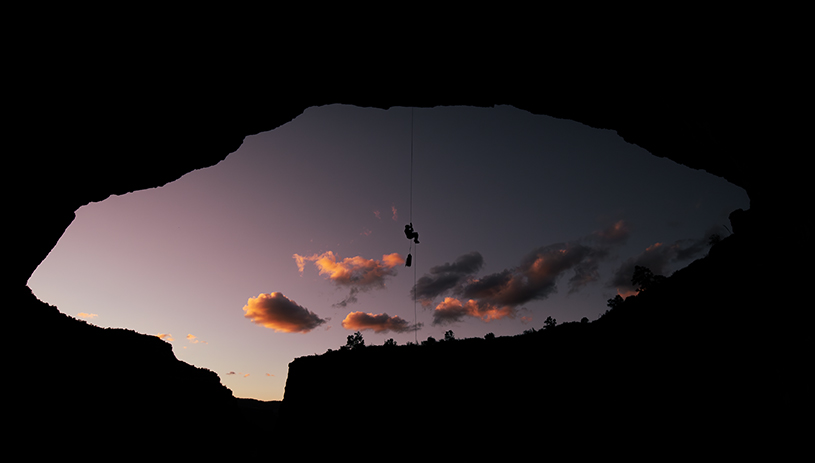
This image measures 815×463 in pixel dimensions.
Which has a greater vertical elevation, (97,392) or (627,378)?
(97,392)

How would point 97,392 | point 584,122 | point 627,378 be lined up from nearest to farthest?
point 584,122
point 627,378
point 97,392

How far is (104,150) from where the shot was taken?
24.6 feet

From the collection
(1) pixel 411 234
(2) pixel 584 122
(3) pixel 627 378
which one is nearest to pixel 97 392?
(1) pixel 411 234

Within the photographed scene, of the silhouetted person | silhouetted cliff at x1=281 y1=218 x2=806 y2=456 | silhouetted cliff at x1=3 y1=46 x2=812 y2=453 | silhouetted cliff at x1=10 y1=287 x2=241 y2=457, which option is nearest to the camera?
silhouetted cliff at x1=3 y1=46 x2=812 y2=453

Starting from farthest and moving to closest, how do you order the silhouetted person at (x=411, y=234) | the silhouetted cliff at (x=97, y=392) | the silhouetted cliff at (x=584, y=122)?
the silhouetted person at (x=411, y=234)
the silhouetted cliff at (x=97, y=392)
the silhouetted cliff at (x=584, y=122)

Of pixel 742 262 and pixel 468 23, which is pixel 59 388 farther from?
pixel 742 262

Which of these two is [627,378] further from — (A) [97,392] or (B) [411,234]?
(A) [97,392]

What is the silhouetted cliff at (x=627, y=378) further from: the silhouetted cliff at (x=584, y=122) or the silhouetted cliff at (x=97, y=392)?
the silhouetted cliff at (x=97, y=392)

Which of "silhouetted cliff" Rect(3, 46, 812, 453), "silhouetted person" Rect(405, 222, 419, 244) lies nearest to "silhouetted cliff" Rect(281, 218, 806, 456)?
"silhouetted cliff" Rect(3, 46, 812, 453)

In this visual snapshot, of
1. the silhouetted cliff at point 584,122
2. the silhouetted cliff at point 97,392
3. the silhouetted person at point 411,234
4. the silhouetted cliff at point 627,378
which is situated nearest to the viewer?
the silhouetted cliff at point 584,122

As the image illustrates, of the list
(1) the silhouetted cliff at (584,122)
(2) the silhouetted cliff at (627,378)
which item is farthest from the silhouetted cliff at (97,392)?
(2) the silhouetted cliff at (627,378)

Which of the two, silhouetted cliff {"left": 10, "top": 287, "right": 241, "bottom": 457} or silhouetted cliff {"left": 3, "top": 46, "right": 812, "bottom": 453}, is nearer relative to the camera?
silhouetted cliff {"left": 3, "top": 46, "right": 812, "bottom": 453}

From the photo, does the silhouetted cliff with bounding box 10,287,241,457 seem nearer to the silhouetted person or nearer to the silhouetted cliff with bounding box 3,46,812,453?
the silhouetted cliff with bounding box 3,46,812,453

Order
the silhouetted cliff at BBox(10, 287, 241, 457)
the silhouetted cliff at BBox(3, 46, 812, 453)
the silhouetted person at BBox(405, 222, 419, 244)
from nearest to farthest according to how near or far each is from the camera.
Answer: the silhouetted cliff at BBox(3, 46, 812, 453)
the silhouetted cliff at BBox(10, 287, 241, 457)
the silhouetted person at BBox(405, 222, 419, 244)
